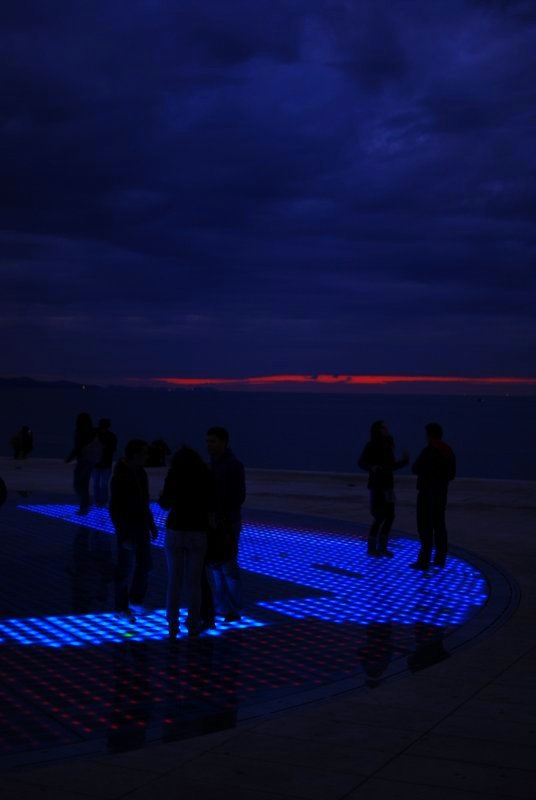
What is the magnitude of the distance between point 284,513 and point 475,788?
13291 millimetres

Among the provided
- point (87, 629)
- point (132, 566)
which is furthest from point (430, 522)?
point (87, 629)

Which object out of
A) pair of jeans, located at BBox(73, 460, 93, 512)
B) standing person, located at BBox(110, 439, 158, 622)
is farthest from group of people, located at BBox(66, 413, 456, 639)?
pair of jeans, located at BBox(73, 460, 93, 512)

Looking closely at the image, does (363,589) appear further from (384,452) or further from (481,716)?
(481,716)

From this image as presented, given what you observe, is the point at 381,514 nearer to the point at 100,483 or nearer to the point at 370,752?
the point at 100,483

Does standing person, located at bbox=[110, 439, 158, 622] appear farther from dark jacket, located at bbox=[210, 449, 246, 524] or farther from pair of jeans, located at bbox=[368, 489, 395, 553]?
pair of jeans, located at bbox=[368, 489, 395, 553]

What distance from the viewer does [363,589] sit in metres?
10.8

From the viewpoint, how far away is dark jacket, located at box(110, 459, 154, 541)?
8.72 m

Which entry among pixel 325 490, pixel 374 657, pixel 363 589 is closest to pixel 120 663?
pixel 374 657

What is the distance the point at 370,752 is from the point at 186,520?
332 cm

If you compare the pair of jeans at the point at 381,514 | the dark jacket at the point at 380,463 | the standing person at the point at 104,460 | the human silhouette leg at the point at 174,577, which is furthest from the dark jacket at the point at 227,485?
the standing person at the point at 104,460

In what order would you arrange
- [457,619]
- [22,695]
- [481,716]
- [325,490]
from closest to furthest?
[481,716], [22,695], [457,619], [325,490]

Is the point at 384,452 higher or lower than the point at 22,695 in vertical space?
higher

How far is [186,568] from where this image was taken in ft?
27.5

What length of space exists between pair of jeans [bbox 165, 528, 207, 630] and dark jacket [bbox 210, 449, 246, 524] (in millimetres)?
548
